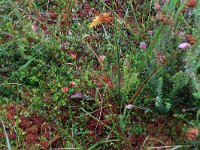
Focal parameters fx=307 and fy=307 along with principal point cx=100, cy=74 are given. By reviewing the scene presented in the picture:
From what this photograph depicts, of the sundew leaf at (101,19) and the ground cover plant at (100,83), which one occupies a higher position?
the sundew leaf at (101,19)

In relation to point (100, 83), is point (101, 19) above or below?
above

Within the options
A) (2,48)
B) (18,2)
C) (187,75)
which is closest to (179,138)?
(187,75)

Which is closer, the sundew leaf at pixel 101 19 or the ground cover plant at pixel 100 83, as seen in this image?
the ground cover plant at pixel 100 83

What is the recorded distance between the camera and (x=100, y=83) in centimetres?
214

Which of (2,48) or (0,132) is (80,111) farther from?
(2,48)

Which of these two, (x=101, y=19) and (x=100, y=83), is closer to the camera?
(x=100, y=83)

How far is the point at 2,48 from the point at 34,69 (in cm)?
30

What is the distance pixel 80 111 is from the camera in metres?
2.04

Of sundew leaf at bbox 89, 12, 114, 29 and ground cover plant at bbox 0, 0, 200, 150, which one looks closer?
ground cover plant at bbox 0, 0, 200, 150

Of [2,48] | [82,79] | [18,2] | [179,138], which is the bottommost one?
[179,138]

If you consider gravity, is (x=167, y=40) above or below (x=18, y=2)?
below

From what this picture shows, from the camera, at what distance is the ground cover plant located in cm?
188

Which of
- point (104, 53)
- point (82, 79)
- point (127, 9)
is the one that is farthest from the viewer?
point (127, 9)

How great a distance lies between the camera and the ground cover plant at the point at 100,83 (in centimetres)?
188
